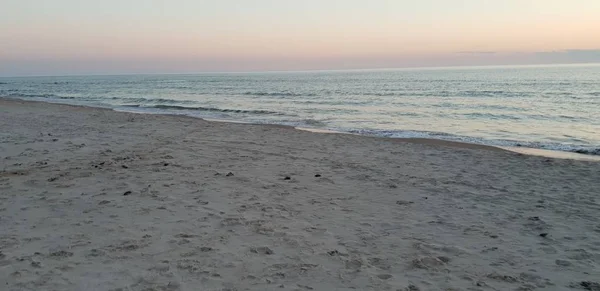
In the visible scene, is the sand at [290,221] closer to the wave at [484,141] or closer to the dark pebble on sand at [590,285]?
the dark pebble on sand at [590,285]

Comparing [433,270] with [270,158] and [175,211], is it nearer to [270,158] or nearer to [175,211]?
[175,211]

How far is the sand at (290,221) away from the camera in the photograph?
4.06m

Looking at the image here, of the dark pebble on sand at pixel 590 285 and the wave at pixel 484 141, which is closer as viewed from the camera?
the dark pebble on sand at pixel 590 285

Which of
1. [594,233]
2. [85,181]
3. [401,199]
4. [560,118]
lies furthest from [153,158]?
[560,118]

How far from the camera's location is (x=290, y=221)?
220 inches

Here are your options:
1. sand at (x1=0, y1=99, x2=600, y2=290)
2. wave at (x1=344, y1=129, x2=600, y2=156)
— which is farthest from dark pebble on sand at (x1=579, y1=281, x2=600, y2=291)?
wave at (x1=344, y1=129, x2=600, y2=156)

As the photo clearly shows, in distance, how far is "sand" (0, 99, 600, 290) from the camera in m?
4.06

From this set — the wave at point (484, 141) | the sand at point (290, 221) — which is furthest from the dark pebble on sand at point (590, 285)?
the wave at point (484, 141)

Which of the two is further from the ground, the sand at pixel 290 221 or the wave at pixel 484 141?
the sand at pixel 290 221

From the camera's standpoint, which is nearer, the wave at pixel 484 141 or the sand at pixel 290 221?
the sand at pixel 290 221

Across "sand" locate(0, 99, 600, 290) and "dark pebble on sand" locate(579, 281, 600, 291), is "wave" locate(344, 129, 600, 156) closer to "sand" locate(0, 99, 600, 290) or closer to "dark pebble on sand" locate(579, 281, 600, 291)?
"sand" locate(0, 99, 600, 290)

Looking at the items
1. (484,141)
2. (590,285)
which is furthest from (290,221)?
(484,141)

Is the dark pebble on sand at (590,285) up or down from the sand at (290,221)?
down

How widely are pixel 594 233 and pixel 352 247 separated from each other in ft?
10.9
